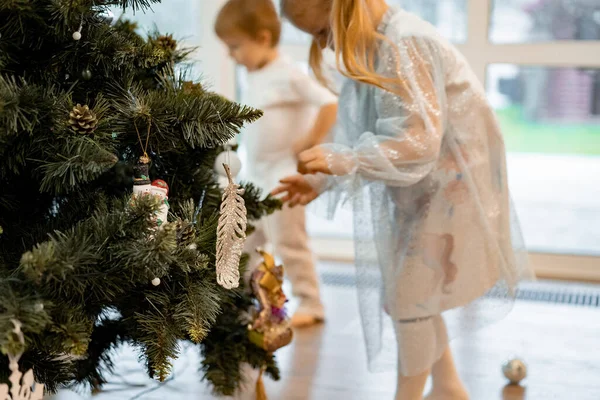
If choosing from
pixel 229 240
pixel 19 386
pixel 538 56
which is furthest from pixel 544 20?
pixel 19 386

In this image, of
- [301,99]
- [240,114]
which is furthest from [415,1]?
[240,114]

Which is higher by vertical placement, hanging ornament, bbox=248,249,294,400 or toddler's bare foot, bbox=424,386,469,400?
hanging ornament, bbox=248,249,294,400

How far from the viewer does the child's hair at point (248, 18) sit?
2.15m

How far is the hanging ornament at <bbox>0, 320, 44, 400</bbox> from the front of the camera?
0.94m

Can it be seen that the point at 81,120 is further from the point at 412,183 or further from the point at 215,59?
the point at 215,59

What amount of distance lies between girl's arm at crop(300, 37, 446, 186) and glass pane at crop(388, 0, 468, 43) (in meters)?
1.38

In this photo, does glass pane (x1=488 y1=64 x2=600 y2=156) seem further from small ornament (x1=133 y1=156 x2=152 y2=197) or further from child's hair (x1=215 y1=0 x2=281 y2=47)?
small ornament (x1=133 y1=156 x2=152 y2=197)

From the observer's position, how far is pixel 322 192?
1.45 meters

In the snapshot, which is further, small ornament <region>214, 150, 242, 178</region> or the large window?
the large window

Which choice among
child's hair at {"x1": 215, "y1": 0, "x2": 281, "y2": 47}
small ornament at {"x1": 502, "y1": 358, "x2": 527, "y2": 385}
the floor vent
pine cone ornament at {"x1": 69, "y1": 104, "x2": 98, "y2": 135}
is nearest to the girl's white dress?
small ornament at {"x1": 502, "y1": 358, "x2": 527, "y2": 385}

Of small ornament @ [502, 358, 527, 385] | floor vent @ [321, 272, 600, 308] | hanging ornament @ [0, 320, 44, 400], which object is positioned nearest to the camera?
hanging ornament @ [0, 320, 44, 400]

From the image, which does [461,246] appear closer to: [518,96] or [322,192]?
[322,192]

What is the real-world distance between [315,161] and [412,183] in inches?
6.7

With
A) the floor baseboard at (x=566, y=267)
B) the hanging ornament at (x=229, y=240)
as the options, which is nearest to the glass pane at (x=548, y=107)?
the floor baseboard at (x=566, y=267)
